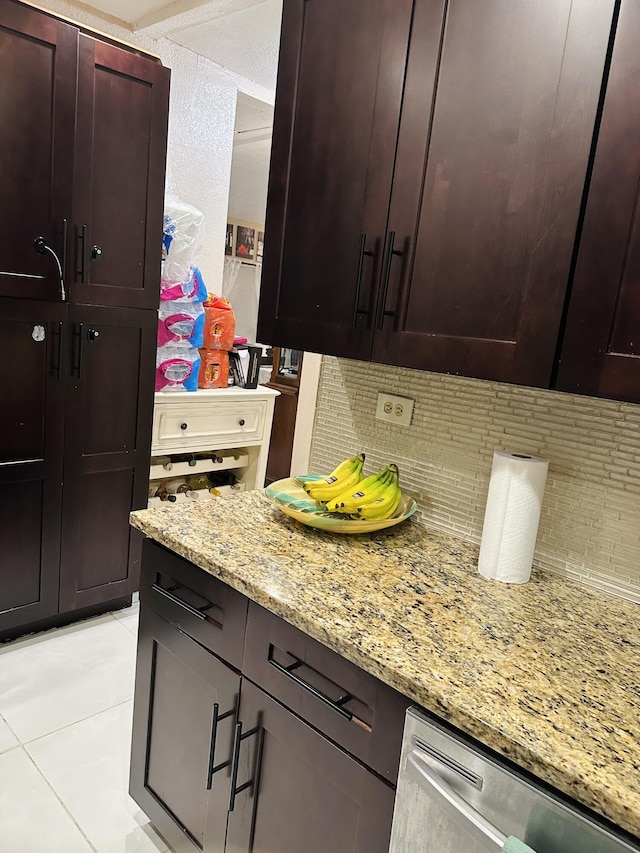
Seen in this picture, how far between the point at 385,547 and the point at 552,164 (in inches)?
34.9

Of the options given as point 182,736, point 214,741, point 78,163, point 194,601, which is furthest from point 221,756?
point 78,163

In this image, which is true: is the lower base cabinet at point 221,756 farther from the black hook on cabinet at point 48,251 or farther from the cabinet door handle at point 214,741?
the black hook on cabinet at point 48,251

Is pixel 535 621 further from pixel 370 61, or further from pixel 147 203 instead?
pixel 147 203

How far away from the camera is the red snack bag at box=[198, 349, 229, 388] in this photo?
9.55 feet

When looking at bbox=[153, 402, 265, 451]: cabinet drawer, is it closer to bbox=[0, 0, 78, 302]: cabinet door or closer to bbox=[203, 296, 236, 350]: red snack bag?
bbox=[203, 296, 236, 350]: red snack bag

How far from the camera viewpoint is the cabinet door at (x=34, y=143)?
6.26 ft

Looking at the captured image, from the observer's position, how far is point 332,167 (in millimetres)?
1342

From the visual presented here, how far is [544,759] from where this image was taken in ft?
2.52

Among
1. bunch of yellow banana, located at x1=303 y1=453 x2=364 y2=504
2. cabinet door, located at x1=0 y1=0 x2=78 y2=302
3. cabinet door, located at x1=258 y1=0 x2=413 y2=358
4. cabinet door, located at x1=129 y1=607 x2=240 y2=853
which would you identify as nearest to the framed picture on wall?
cabinet door, located at x1=0 y1=0 x2=78 y2=302

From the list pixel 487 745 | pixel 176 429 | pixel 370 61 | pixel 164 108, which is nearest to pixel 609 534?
pixel 487 745

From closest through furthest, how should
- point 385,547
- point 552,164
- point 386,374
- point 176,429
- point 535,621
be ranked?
point 552,164 → point 535,621 → point 385,547 → point 386,374 → point 176,429

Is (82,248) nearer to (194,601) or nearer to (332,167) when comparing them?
(332,167)

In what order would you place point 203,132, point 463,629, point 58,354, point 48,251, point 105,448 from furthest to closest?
1. point 203,132
2. point 105,448
3. point 58,354
4. point 48,251
5. point 463,629

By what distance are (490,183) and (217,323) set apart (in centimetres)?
197
